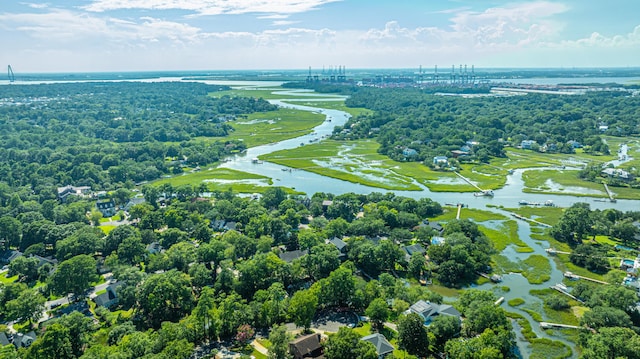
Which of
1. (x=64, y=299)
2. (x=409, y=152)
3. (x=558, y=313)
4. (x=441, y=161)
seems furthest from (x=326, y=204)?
(x=409, y=152)

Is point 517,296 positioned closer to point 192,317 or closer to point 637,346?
point 637,346

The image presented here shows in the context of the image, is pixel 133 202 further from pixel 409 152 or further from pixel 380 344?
pixel 409 152

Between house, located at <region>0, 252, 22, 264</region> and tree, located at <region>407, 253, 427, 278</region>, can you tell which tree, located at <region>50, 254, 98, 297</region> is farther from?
tree, located at <region>407, 253, 427, 278</region>

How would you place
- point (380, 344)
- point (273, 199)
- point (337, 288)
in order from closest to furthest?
point (380, 344) < point (337, 288) < point (273, 199)

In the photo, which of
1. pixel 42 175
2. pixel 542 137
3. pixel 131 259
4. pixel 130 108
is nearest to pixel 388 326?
pixel 131 259

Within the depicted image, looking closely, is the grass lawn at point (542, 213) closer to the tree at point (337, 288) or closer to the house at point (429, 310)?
the house at point (429, 310)
